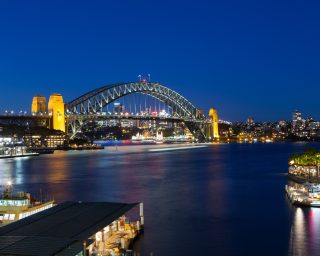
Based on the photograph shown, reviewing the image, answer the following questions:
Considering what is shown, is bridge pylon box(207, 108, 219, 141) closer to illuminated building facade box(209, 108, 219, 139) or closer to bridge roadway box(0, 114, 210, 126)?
illuminated building facade box(209, 108, 219, 139)

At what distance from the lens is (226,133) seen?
118 meters

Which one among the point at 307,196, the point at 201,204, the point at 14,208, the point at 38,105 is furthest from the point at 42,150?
the point at 14,208

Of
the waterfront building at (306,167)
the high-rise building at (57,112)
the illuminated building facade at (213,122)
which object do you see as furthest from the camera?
the illuminated building facade at (213,122)

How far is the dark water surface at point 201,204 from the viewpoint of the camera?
1361 cm

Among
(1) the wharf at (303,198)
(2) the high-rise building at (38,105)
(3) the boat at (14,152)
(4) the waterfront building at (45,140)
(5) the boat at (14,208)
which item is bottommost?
(1) the wharf at (303,198)

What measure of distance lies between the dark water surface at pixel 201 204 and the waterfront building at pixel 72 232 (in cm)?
86

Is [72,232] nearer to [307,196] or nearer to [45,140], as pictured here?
[307,196]

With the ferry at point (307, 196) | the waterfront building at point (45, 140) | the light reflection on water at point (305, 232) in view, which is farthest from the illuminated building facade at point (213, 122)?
→ the light reflection on water at point (305, 232)

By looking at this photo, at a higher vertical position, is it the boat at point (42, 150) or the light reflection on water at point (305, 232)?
the boat at point (42, 150)

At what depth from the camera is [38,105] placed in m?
74.4

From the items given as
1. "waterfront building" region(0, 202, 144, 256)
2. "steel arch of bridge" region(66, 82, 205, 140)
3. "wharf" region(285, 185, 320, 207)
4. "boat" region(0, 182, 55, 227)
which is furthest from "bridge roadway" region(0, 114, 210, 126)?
"waterfront building" region(0, 202, 144, 256)

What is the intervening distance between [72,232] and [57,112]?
202ft

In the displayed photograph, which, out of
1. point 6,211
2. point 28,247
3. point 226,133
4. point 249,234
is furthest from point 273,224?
point 226,133

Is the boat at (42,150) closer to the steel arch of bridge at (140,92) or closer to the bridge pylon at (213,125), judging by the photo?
the steel arch of bridge at (140,92)
